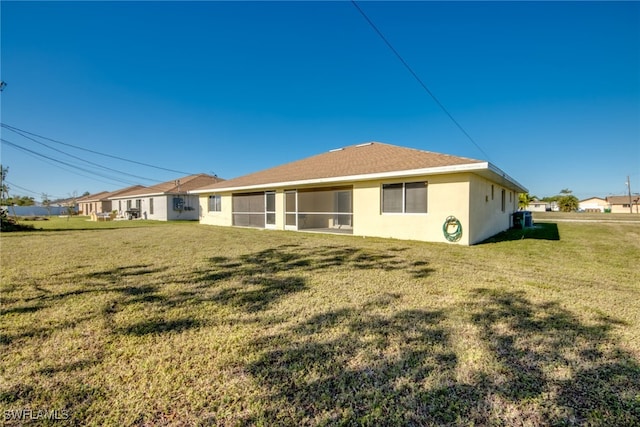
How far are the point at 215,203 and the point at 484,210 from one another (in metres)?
15.8

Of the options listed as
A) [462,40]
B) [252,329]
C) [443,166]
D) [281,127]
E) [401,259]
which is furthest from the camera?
[281,127]

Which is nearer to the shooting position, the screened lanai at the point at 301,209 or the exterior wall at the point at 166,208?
the screened lanai at the point at 301,209

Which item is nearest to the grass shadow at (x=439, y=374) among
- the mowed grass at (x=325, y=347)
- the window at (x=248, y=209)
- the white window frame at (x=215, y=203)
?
the mowed grass at (x=325, y=347)

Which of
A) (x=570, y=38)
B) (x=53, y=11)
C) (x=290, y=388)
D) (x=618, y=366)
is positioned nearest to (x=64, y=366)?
(x=290, y=388)

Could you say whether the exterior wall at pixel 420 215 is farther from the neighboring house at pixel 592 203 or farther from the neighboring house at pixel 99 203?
the neighboring house at pixel 592 203

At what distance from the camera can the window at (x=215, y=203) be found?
1859 cm

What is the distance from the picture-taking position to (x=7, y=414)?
1.81 meters

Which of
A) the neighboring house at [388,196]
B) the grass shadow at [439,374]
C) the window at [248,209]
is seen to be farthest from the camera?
the window at [248,209]

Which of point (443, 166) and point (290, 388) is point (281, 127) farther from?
point (290, 388)

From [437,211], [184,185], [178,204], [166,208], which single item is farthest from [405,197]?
[184,185]

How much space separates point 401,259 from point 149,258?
20.2ft

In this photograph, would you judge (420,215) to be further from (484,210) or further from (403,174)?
(484,210)

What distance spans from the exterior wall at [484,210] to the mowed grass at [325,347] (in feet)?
12.8

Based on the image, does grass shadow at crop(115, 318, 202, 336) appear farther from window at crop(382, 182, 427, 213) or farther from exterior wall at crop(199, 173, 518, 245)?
window at crop(382, 182, 427, 213)
